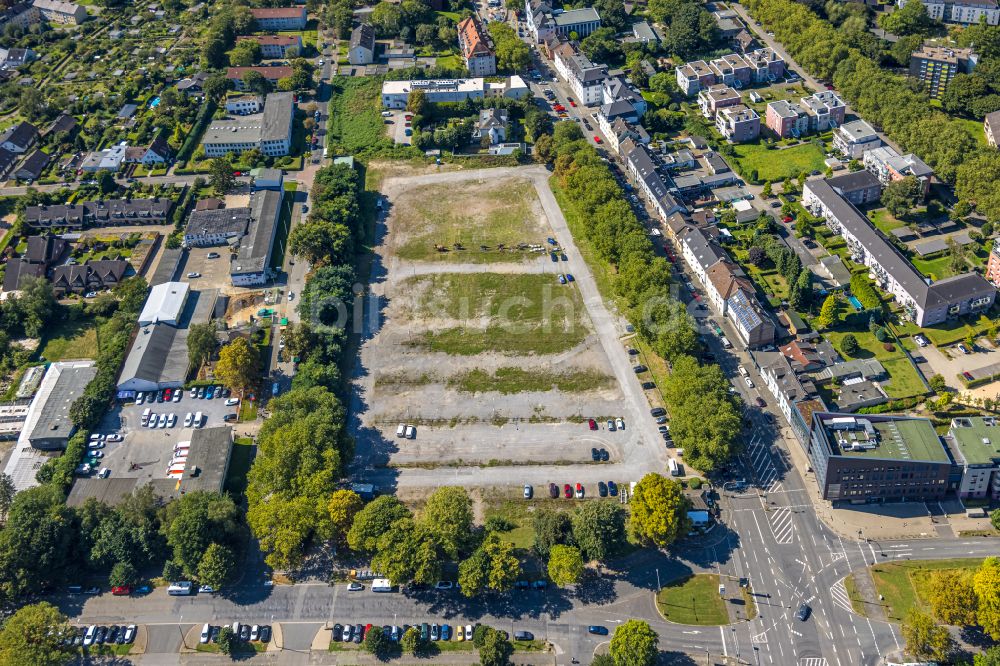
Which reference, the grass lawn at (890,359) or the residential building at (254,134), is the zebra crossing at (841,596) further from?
the residential building at (254,134)

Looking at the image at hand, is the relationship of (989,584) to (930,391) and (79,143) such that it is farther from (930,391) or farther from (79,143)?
(79,143)

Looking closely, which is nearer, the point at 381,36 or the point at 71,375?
the point at 71,375

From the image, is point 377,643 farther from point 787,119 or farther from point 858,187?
point 787,119

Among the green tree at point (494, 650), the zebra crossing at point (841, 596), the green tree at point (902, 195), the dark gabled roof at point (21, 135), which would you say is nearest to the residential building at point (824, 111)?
the green tree at point (902, 195)

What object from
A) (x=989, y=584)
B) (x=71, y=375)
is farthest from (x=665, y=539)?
(x=71, y=375)

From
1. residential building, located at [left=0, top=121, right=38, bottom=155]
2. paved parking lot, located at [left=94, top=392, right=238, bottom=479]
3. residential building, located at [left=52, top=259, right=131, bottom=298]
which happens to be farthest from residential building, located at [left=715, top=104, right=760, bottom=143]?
residential building, located at [left=0, top=121, right=38, bottom=155]

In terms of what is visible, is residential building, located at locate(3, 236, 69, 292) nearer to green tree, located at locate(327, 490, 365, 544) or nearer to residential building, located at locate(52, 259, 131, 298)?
residential building, located at locate(52, 259, 131, 298)

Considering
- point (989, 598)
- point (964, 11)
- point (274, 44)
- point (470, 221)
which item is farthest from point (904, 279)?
point (274, 44)
